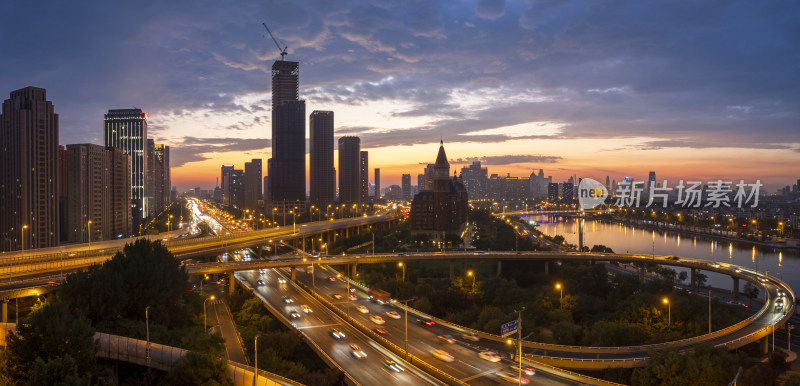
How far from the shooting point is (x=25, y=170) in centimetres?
5666

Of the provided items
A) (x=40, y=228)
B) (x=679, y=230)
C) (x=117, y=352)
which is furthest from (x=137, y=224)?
(x=679, y=230)

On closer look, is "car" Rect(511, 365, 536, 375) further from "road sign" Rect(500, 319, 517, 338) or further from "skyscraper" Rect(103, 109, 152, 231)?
"skyscraper" Rect(103, 109, 152, 231)

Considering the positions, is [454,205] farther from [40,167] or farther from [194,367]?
[194,367]

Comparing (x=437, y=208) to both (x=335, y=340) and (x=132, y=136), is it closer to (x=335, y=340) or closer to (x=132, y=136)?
(x=335, y=340)

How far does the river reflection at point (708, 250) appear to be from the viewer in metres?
57.8

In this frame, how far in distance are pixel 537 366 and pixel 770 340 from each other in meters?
18.2

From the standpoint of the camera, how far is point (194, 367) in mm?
15711

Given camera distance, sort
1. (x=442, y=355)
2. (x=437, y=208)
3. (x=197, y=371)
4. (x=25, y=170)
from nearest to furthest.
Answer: (x=197, y=371), (x=442, y=355), (x=25, y=170), (x=437, y=208)

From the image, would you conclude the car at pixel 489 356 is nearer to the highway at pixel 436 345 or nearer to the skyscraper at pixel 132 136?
the highway at pixel 436 345

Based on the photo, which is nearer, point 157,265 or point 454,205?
point 157,265

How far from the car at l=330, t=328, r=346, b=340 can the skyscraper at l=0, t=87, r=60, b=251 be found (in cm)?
4998

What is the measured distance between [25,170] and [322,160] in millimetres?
103819

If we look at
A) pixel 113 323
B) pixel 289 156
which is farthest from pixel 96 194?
pixel 289 156

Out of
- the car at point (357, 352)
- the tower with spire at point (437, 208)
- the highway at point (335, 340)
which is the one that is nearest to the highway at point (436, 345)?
the highway at point (335, 340)
